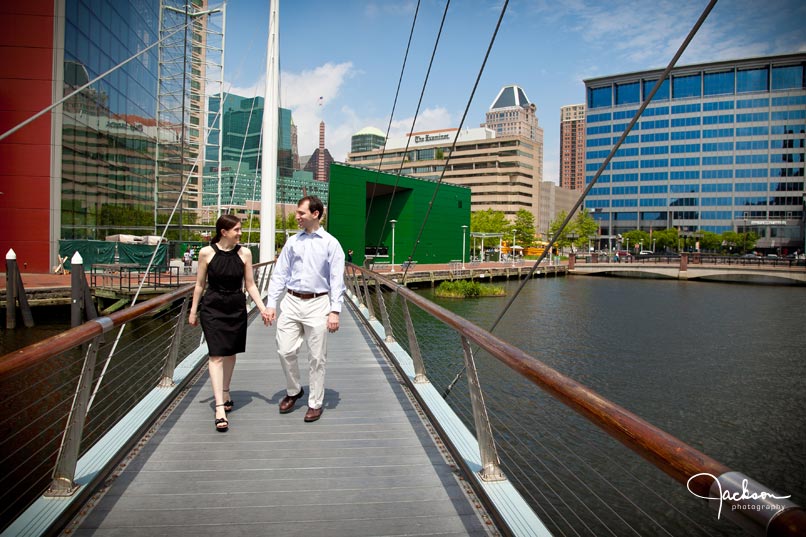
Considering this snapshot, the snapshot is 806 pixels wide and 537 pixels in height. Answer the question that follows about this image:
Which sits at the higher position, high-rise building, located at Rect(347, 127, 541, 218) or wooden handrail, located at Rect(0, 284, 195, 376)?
high-rise building, located at Rect(347, 127, 541, 218)

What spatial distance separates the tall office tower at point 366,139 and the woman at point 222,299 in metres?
139

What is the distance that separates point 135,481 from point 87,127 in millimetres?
25712

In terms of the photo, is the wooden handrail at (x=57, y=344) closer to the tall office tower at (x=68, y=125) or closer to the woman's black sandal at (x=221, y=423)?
the woman's black sandal at (x=221, y=423)

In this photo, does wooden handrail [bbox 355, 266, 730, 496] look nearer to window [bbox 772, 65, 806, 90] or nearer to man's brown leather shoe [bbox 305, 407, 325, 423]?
man's brown leather shoe [bbox 305, 407, 325, 423]

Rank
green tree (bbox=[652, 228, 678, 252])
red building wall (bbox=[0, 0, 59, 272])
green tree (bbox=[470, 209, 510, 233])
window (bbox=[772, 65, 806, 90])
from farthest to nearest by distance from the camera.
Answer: green tree (bbox=[652, 228, 678, 252]) → green tree (bbox=[470, 209, 510, 233]) → window (bbox=[772, 65, 806, 90]) → red building wall (bbox=[0, 0, 59, 272])

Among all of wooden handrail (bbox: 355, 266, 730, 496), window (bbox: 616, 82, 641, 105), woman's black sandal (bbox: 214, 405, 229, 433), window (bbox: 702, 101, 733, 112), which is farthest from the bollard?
window (bbox: 702, 101, 733, 112)

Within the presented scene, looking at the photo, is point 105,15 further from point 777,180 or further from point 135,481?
point 777,180

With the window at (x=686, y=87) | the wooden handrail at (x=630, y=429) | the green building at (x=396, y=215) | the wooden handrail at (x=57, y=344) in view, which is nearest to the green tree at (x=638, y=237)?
the window at (x=686, y=87)

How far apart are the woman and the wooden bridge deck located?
43cm

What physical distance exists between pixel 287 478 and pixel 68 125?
24.8 metres

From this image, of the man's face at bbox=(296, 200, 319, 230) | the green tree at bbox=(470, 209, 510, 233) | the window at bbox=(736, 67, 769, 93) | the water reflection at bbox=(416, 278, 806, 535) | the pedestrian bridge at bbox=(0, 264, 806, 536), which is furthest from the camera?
the green tree at bbox=(470, 209, 510, 233)

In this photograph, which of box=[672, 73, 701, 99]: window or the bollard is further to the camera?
box=[672, 73, 701, 99]: window

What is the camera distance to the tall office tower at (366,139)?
476 feet

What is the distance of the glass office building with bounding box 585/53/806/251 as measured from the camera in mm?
55750
